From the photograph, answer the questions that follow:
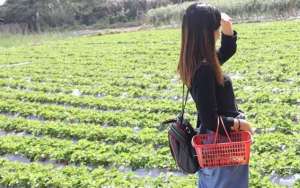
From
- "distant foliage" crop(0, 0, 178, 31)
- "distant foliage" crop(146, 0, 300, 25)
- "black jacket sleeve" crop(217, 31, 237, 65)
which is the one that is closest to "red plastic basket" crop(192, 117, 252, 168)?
"black jacket sleeve" crop(217, 31, 237, 65)

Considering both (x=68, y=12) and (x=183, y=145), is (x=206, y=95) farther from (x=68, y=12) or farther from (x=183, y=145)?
(x=68, y=12)

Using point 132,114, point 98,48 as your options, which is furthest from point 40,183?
point 98,48

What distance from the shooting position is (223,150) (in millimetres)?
2992

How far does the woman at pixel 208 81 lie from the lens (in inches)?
117

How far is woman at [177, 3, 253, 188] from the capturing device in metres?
2.97

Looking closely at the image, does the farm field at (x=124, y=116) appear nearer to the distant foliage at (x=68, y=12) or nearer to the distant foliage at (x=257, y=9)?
the distant foliage at (x=257, y=9)

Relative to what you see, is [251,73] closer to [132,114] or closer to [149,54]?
[132,114]

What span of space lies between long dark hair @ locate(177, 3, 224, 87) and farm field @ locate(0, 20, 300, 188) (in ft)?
7.27

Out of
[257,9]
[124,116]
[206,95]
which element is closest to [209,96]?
[206,95]

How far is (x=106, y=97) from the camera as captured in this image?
9.80m

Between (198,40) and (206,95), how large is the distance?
→ 0.35 m

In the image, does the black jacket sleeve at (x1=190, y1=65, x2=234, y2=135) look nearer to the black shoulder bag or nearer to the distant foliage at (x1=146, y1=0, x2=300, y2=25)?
the black shoulder bag

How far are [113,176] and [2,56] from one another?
1529cm

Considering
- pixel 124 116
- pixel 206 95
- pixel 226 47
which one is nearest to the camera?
pixel 206 95
